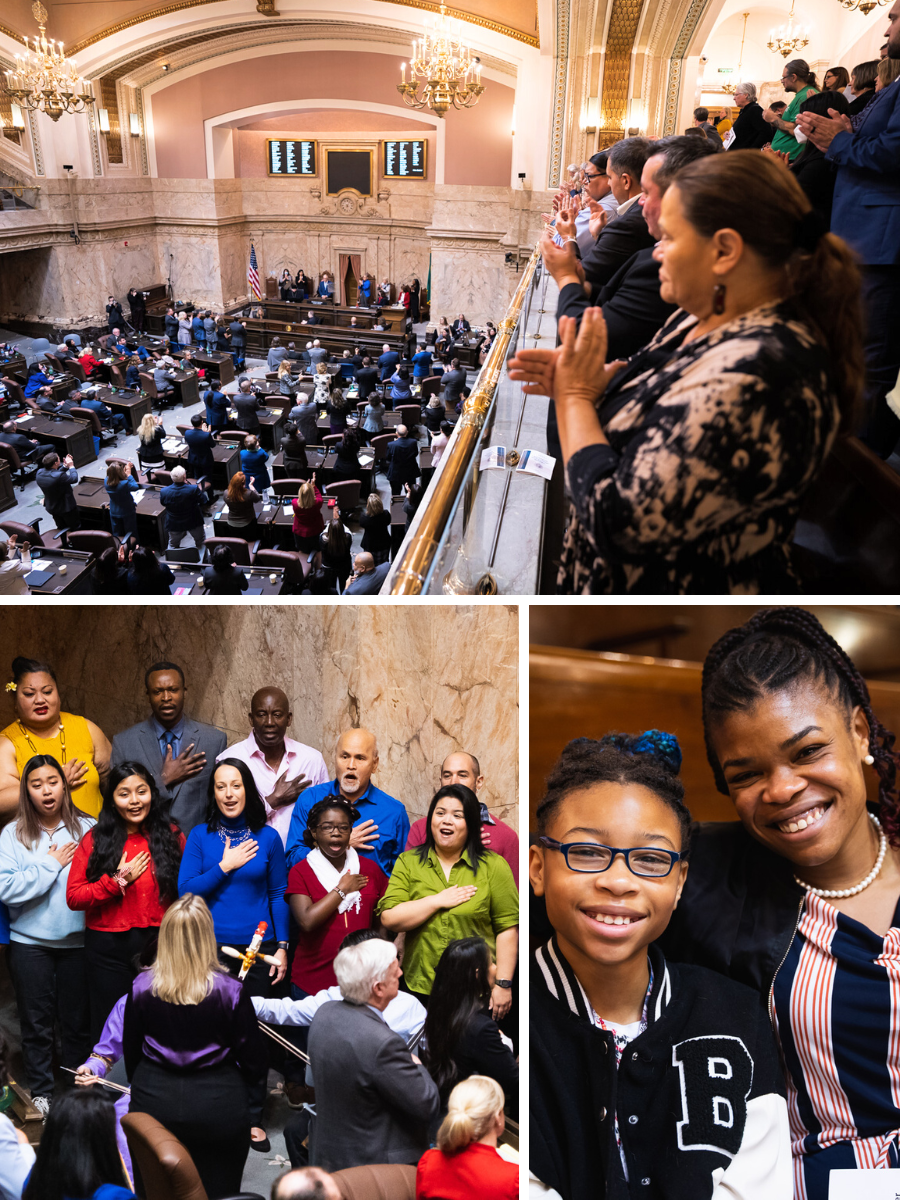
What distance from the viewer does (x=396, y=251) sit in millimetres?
25062

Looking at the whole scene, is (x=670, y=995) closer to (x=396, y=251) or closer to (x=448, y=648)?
(x=448, y=648)

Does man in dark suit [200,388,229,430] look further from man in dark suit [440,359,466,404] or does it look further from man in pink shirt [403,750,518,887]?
man in pink shirt [403,750,518,887]

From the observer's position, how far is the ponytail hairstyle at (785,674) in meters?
2.24

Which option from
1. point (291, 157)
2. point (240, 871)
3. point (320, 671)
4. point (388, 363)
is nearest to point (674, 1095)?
point (240, 871)

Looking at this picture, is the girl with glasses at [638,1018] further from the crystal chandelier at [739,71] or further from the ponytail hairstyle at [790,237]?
the crystal chandelier at [739,71]

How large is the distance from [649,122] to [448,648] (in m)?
17.9

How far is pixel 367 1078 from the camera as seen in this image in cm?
269

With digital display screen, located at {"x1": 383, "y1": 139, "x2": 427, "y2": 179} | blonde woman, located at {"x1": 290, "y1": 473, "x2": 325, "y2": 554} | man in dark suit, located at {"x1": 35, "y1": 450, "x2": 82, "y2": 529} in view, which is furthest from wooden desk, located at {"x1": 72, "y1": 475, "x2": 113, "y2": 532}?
digital display screen, located at {"x1": 383, "y1": 139, "x2": 427, "y2": 179}

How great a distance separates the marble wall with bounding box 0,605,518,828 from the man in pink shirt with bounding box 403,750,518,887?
0.03 m

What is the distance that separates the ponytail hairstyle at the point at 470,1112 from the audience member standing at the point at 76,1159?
Result: 3.36ft

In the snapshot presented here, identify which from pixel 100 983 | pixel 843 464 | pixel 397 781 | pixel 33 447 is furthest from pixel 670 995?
pixel 33 447

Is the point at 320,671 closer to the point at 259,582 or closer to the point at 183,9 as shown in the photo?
the point at 259,582

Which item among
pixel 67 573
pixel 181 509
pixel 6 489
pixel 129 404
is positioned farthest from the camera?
pixel 129 404

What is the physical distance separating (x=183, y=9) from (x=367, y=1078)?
2345 cm
